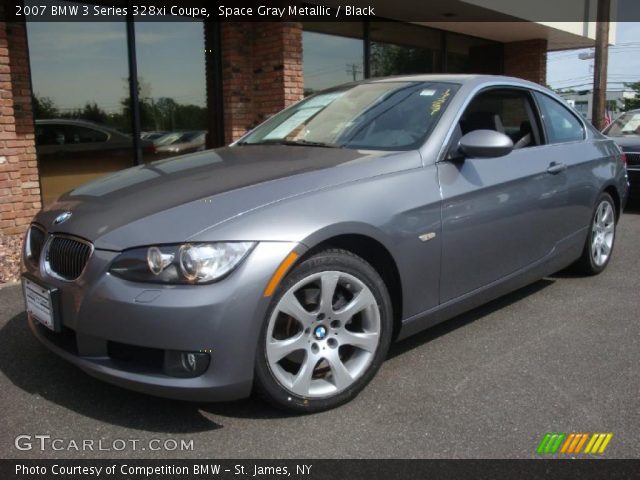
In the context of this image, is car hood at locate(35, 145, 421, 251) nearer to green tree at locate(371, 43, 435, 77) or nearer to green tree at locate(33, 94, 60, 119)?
green tree at locate(33, 94, 60, 119)

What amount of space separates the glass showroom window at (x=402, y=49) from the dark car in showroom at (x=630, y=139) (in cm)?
397

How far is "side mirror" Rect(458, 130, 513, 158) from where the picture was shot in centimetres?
317

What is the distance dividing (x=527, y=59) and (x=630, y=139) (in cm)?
626

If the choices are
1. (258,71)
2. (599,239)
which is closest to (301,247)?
(599,239)

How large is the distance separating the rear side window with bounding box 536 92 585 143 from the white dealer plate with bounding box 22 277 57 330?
329 cm

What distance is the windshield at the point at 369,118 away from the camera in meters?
3.33

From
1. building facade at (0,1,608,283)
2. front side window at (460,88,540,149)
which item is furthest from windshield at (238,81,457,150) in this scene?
building facade at (0,1,608,283)

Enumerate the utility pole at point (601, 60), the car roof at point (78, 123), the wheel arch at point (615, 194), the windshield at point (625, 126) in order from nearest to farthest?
the wheel arch at point (615, 194) < the car roof at point (78, 123) < the windshield at point (625, 126) < the utility pole at point (601, 60)

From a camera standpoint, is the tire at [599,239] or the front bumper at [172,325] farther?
the tire at [599,239]

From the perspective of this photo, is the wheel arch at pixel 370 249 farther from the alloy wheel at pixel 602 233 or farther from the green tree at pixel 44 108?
the green tree at pixel 44 108

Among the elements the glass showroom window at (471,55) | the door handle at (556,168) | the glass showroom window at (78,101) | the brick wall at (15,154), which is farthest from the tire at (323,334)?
the glass showroom window at (471,55)

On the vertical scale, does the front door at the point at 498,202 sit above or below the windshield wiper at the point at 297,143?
below

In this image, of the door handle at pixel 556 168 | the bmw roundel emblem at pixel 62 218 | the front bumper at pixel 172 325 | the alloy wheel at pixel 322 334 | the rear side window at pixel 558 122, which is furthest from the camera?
the rear side window at pixel 558 122
